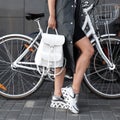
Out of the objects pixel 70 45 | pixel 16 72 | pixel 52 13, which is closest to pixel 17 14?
pixel 16 72

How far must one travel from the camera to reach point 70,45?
5.45 m

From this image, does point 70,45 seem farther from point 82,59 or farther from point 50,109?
point 50,109

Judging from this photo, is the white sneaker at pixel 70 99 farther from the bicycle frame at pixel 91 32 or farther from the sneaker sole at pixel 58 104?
the bicycle frame at pixel 91 32

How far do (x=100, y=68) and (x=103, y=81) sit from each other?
0.23 metres

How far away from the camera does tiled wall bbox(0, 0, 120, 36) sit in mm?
7266

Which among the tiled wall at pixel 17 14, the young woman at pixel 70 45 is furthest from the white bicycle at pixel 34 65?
the tiled wall at pixel 17 14

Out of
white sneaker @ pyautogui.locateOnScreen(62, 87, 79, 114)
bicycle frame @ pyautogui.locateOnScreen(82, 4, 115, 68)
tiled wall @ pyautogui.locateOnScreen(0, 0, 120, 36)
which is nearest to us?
white sneaker @ pyautogui.locateOnScreen(62, 87, 79, 114)

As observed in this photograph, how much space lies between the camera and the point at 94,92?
6129 millimetres

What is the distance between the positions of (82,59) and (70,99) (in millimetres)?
543

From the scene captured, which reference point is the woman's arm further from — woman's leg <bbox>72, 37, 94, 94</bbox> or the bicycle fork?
the bicycle fork

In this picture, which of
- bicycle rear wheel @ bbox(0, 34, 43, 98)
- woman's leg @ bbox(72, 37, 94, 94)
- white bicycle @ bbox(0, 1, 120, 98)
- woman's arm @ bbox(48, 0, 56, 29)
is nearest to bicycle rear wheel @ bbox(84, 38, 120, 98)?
white bicycle @ bbox(0, 1, 120, 98)

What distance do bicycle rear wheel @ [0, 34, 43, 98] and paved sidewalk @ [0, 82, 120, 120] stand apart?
0.47 ft

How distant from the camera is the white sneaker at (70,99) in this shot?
5.55 m

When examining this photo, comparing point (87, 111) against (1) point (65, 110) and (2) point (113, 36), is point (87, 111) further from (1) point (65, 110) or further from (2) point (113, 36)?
(2) point (113, 36)
